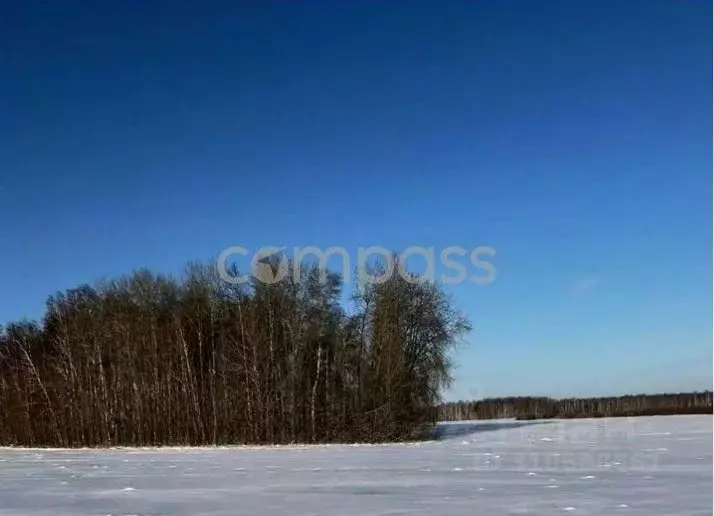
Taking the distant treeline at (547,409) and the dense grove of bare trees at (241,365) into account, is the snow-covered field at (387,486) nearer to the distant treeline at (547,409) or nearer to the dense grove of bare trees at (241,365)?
the dense grove of bare trees at (241,365)

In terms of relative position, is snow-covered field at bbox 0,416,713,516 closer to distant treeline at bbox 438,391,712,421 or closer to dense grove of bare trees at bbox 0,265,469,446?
dense grove of bare trees at bbox 0,265,469,446

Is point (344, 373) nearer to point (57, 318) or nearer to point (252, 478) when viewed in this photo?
point (57, 318)

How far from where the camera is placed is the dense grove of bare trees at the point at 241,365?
35156mm

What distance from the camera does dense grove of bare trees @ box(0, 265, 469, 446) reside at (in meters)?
35.2

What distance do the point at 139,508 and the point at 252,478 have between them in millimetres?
4675

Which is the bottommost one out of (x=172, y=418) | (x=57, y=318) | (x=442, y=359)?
(x=172, y=418)

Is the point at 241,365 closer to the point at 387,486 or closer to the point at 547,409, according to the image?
the point at 387,486

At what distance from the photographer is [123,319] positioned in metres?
39.4

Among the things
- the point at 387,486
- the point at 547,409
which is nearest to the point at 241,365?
the point at 387,486

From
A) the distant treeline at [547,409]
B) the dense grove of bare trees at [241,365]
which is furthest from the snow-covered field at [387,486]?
the distant treeline at [547,409]

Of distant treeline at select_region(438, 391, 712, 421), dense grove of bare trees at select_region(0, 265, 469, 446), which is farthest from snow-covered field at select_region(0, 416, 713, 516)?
distant treeline at select_region(438, 391, 712, 421)

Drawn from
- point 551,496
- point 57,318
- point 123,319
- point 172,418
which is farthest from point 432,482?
point 57,318

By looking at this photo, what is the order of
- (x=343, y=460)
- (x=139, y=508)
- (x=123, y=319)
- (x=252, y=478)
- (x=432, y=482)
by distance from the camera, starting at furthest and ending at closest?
(x=123, y=319) → (x=343, y=460) → (x=252, y=478) → (x=432, y=482) → (x=139, y=508)

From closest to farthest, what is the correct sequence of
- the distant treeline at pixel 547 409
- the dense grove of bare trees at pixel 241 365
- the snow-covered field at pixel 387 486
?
the snow-covered field at pixel 387 486 → the dense grove of bare trees at pixel 241 365 → the distant treeline at pixel 547 409
